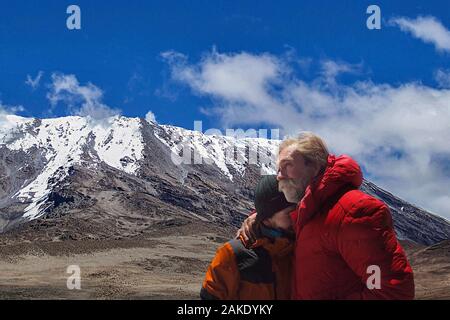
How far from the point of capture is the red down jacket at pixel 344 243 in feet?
10.0

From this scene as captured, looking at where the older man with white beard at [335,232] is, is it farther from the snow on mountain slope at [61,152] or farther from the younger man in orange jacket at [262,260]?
the snow on mountain slope at [61,152]

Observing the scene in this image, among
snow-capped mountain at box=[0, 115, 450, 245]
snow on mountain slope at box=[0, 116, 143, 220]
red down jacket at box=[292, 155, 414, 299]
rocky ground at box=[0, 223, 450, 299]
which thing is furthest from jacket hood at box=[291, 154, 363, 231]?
snow on mountain slope at box=[0, 116, 143, 220]

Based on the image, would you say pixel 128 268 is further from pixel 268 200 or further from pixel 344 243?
pixel 344 243

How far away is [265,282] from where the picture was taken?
3.57 metres

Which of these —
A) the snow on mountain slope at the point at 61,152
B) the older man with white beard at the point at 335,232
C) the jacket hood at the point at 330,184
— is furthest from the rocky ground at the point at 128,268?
the snow on mountain slope at the point at 61,152

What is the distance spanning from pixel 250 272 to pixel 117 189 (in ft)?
427

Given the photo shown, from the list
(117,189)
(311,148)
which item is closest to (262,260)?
(311,148)

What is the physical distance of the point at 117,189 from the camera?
131375 millimetres

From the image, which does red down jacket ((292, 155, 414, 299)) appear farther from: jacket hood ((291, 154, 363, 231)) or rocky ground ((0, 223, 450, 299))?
rocky ground ((0, 223, 450, 299))

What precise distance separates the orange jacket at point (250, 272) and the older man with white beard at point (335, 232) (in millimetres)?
94

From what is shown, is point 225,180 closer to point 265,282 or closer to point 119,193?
point 119,193

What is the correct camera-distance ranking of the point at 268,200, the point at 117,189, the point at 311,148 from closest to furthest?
the point at 311,148, the point at 268,200, the point at 117,189

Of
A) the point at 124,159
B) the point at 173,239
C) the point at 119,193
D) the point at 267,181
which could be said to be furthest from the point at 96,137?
the point at 267,181
